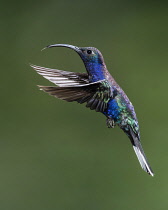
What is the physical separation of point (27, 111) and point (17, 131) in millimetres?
225

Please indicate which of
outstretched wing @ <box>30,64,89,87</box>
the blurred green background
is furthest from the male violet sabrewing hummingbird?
the blurred green background

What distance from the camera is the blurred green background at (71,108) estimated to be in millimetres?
3713

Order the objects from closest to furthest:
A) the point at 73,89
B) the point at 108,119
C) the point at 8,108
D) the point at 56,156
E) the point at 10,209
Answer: the point at 73,89 → the point at 108,119 → the point at 10,209 → the point at 56,156 → the point at 8,108

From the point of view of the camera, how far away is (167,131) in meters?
3.77

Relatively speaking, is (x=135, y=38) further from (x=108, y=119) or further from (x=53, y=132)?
(x=108, y=119)

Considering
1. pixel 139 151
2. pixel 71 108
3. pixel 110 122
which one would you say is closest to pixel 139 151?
pixel 139 151

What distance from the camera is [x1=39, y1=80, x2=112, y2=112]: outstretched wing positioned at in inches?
39.5

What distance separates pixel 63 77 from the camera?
122 cm

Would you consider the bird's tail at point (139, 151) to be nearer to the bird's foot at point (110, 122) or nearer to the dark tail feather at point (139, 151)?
the dark tail feather at point (139, 151)

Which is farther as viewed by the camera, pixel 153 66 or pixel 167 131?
pixel 153 66

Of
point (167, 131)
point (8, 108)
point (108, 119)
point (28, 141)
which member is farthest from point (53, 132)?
point (108, 119)

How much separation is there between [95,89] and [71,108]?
2.97 m

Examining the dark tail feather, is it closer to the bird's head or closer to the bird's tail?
the bird's tail

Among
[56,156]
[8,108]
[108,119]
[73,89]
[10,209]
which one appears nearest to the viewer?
[73,89]
